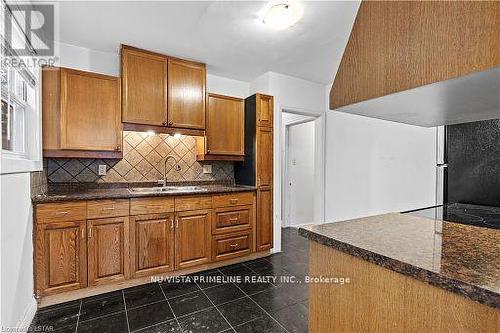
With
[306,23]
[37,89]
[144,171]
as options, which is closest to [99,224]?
[144,171]

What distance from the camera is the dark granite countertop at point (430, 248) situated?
22.9 inches

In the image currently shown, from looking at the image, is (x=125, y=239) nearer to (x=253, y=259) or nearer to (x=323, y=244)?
(x=253, y=259)

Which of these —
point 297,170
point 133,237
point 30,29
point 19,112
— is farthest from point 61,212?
point 297,170

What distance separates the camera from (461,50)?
0.62 m

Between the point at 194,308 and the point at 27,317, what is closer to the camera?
the point at 27,317

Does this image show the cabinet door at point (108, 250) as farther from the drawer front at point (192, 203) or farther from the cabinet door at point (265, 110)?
the cabinet door at point (265, 110)

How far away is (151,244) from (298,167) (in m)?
3.09

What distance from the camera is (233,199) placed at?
295 cm

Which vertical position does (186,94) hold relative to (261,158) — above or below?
above

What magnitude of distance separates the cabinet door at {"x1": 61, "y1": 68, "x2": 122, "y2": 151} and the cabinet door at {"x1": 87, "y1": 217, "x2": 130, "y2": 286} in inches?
30.2

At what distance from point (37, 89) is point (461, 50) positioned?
2842mm

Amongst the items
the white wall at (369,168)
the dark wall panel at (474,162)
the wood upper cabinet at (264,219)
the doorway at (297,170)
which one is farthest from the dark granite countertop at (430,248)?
the doorway at (297,170)

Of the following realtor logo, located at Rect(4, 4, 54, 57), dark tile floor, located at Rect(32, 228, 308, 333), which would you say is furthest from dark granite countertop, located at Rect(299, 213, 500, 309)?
realtor logo, located at Rect(4, 4, 54, 57)

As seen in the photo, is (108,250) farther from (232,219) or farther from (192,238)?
(232,219)
